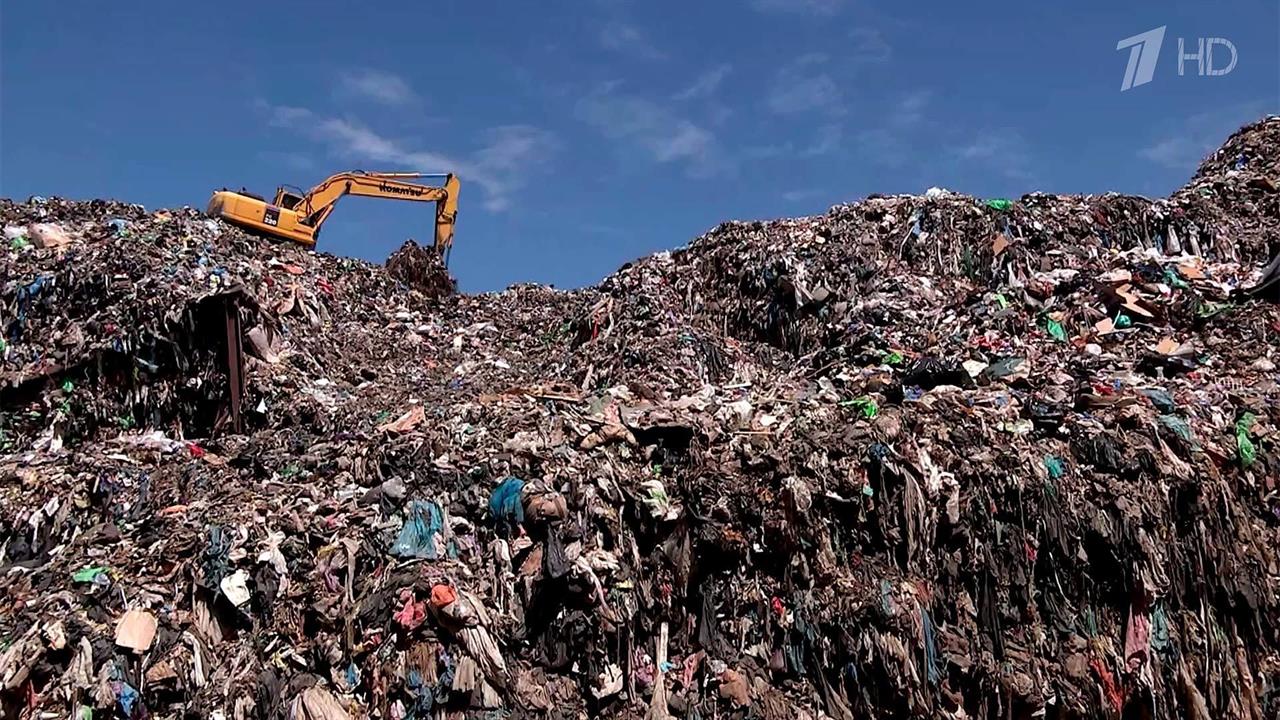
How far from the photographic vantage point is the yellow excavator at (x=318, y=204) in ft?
37.4

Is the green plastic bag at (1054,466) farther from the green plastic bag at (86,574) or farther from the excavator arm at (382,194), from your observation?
the excavator arm at (382,194)

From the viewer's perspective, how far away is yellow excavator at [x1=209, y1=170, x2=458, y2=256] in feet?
37.4

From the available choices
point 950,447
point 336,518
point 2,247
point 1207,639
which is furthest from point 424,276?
point 1207,639

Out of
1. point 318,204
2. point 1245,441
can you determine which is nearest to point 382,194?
point 318,204

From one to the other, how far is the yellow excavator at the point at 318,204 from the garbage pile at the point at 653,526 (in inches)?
135

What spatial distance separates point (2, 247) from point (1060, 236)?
11777 mm

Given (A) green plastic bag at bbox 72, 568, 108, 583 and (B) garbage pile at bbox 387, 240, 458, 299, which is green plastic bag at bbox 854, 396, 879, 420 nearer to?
(A) green plastic bag at bbox 72, 568, 108, 583

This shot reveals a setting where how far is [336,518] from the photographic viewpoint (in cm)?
499

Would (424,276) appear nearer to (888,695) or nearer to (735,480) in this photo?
(735,480)

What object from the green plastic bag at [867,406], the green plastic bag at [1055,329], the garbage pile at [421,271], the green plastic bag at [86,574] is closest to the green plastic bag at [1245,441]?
the green plastic bag at [1055,329]

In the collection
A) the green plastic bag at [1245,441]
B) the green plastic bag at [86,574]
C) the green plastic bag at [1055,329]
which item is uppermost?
the green plastic bag at [1055,329]

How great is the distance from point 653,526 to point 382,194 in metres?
9.71

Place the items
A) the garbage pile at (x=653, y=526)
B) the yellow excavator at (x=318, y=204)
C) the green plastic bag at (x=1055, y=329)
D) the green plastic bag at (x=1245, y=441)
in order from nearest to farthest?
1. the garbage pile at (x=653, y=526)
2. the green plastic bag at (x=1245, y=441)
3. the green plastic bag at (x=1055, y=329)
4. the yellow excavator at (x=318, y=204)

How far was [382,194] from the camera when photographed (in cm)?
1332
